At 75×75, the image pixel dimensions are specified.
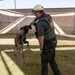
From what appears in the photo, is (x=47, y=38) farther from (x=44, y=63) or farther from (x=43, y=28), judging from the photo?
(x=44, y=63)

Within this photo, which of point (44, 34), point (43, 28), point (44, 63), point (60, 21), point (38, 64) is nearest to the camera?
point (43, 28)

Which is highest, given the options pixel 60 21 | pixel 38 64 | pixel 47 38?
pixel 47 38

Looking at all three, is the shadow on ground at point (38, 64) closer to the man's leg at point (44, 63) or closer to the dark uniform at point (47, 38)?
the man's leg at point (44, 63)

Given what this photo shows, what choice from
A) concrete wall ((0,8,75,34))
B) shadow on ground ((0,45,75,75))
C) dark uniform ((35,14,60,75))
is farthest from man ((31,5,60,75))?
concrete wall ((0,8,75,34))

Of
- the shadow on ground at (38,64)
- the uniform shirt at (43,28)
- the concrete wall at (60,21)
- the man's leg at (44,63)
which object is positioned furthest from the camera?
the concrete wall at (60,21)

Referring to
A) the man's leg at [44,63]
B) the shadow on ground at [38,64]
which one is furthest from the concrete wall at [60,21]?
the man's leg at [44,63]

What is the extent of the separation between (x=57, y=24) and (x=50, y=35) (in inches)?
878

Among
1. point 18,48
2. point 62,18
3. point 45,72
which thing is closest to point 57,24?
point 62,18

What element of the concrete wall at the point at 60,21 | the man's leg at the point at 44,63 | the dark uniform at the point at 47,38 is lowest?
the concrete wall at the point at 60,21

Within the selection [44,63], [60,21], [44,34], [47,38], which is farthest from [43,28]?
[60,21]

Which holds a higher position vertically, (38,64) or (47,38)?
(47,38)

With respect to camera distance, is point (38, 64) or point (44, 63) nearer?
point (44, 63)

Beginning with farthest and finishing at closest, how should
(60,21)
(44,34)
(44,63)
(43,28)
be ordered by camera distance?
(60,21) < (44,63) < (44,34) < (43,28)

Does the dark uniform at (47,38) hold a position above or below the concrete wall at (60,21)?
above
